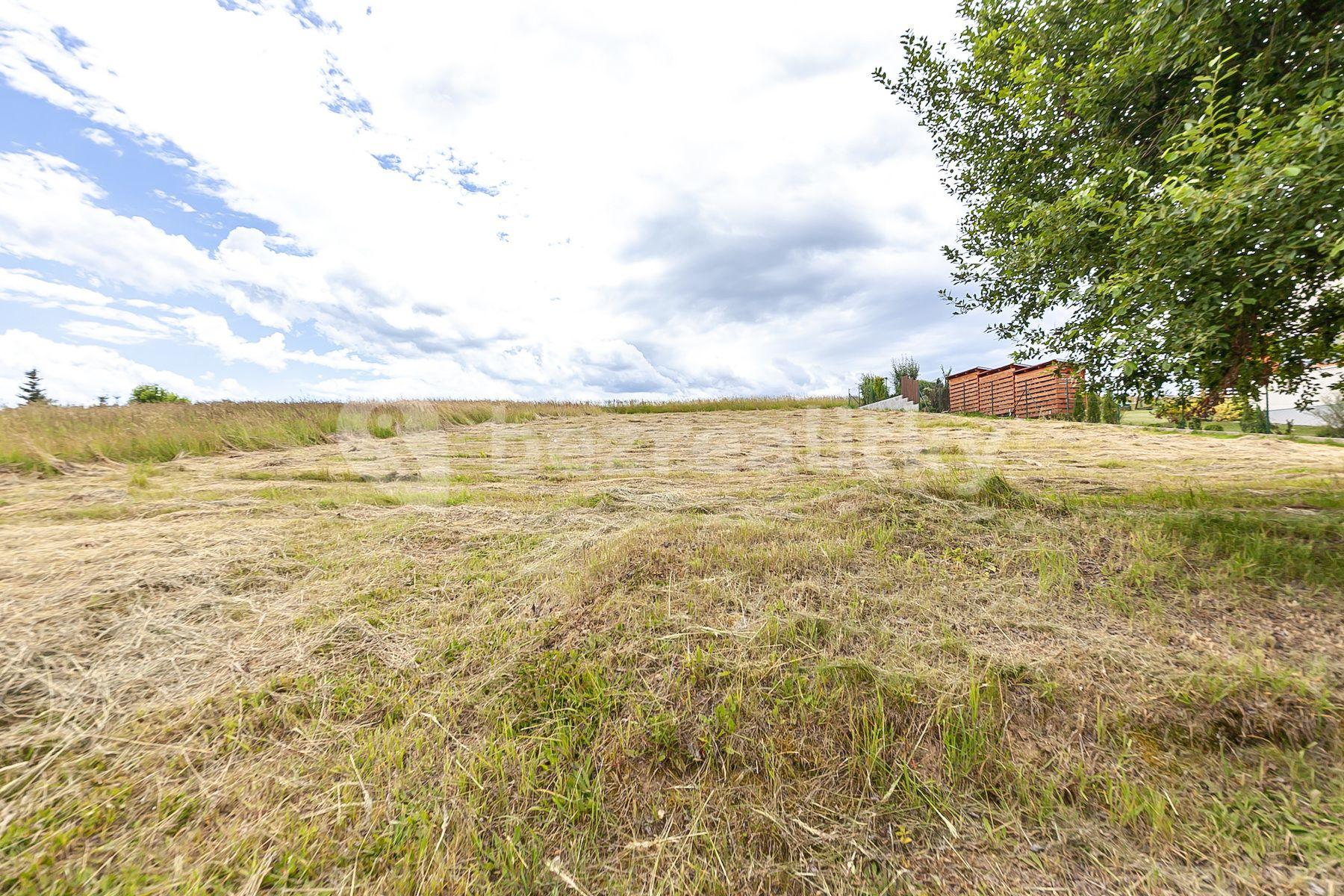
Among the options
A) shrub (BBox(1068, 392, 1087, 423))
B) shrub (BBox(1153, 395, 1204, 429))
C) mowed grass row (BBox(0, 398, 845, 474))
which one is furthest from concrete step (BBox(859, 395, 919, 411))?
shrub (BBox(1153, 395, 1204, 429))

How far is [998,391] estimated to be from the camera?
22.3 meters

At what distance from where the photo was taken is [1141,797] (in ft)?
5.45

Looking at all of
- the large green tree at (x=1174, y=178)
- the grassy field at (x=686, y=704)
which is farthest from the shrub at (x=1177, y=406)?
→ the grassy field at (x=686, y=704)

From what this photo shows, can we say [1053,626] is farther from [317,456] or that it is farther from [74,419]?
[74,419]

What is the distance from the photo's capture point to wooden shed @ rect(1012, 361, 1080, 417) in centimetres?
1869

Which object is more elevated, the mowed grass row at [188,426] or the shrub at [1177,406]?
the mowed grass row at [188,426]

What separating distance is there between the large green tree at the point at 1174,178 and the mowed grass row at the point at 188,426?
12358 millimetres

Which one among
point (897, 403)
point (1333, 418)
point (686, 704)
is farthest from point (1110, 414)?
point (686, 704)

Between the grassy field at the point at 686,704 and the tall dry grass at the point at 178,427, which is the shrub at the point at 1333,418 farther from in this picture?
the tall dry grass at the point at 178,427

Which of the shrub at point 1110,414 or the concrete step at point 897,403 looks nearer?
the shrub at point 1110,414

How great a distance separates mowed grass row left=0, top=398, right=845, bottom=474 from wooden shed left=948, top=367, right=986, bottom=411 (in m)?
22.0

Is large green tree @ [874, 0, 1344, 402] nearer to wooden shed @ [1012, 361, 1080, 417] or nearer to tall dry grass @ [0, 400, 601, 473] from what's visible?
tall dry grass @ [0, 400, 601, 473]

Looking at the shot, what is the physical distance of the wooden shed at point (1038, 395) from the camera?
18.7 meters

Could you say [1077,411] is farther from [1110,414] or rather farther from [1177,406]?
[1177,406]
